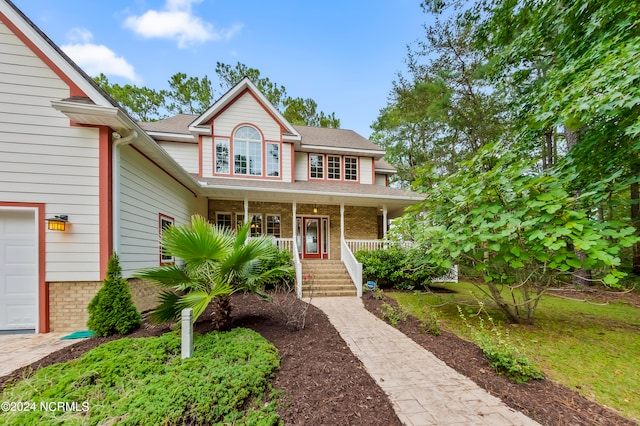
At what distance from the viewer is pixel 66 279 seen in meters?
4.52

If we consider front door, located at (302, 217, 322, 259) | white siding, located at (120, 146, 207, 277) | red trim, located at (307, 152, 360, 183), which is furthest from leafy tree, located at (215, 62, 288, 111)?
white siding, located at (120, 146, 207, 277)

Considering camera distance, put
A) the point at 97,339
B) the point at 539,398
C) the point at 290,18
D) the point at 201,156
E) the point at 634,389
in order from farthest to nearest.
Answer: the point at 290,18, the point at 201,156, the point at 97,339, the point at 634,389, the point at 539,398

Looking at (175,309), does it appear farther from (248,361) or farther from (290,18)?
(290,18)

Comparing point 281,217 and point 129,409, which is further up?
point 281,217

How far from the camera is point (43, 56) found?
15.1 ft

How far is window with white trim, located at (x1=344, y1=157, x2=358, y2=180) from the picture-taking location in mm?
11945

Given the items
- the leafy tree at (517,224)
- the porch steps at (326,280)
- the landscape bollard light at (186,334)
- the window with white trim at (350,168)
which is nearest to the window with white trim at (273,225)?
the porch steps at (326,280)

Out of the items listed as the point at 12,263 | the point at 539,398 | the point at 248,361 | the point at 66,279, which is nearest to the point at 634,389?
the point at 539,398

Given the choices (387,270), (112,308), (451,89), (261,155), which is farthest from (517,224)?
(451,89)

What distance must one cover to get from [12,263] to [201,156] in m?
6.37

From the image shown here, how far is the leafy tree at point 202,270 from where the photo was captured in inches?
137

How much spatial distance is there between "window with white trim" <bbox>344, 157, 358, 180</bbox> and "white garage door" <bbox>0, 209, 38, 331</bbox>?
33.0 feet

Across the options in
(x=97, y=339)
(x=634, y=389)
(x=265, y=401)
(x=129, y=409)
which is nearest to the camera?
(x=129, y=409)

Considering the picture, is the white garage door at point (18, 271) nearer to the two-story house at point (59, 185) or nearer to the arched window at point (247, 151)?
the two-story house at point (59, 185)
